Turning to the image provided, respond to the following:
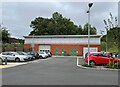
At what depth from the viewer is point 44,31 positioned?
105562mm

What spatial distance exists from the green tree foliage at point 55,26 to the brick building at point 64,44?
33817 millimetres

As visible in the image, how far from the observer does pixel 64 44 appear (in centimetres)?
6844

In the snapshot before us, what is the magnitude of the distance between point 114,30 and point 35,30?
8235 cm

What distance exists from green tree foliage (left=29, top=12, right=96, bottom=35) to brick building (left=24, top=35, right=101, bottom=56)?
3382cm

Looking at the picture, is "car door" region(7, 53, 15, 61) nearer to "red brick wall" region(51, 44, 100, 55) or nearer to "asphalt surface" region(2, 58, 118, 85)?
"asphalt surface" region(2, 58, 118, 85)

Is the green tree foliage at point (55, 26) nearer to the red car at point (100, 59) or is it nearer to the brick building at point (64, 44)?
the brick building at point (64, 44)

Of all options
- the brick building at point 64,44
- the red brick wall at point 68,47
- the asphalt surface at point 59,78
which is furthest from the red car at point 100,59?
the red brick wall at point 68,47

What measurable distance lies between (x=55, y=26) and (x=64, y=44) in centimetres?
3707

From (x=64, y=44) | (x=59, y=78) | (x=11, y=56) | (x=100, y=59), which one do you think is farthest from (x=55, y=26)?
(x=59, y=78)

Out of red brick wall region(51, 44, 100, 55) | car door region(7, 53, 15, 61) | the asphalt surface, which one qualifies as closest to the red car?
the asphalt surface

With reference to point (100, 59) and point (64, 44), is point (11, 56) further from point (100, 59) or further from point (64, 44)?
point (64, 44)

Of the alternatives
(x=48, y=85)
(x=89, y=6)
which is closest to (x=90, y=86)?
(x=48, y=85)

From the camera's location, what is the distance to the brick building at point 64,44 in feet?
220

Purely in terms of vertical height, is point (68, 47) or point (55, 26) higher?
point (55, 26)
